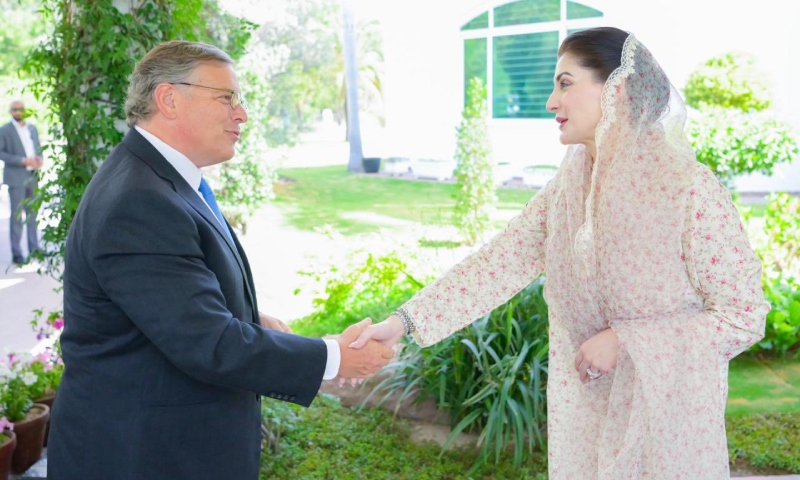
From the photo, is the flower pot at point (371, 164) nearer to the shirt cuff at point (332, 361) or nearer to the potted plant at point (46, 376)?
the potted plant at point (46, 376)

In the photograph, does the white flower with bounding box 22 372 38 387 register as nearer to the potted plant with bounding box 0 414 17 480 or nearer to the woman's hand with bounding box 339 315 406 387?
the potted plant with bounding box 0 414 17 480

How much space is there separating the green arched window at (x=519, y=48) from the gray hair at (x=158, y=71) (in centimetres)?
1374

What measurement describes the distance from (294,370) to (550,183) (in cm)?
101

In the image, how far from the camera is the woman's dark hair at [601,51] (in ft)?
7.18

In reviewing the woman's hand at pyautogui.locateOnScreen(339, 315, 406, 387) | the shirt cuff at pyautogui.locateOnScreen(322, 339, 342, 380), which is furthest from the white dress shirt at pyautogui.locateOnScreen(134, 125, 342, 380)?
the woman's hand at pyautogui.locateOnScreen(339, 315, 406, 387)

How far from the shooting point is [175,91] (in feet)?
6.93

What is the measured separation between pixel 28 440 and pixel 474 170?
23.7ft

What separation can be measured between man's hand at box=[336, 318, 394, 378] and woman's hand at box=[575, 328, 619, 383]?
2.02ft

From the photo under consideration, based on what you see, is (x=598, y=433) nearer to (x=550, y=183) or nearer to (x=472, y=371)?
(x=550, y=183)

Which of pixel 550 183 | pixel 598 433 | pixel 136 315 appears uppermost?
pixel 550 183

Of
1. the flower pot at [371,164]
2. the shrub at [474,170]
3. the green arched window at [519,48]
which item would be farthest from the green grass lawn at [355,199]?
the shrub at [474,170]

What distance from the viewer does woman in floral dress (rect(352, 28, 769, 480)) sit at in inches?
81.4

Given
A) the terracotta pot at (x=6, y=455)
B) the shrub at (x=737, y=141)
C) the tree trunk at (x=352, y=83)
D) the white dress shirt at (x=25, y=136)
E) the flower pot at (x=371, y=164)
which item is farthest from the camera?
the flower pot at (x=371, y=164)

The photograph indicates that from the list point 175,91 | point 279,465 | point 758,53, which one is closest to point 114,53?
point 175,91
